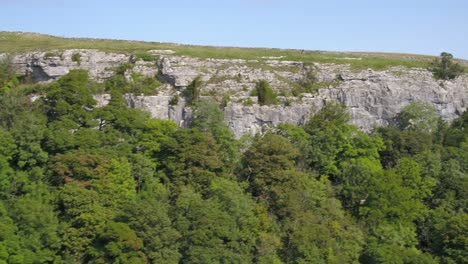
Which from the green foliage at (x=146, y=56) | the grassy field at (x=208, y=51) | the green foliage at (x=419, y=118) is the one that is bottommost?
the green foliage at (x=419, y=118)

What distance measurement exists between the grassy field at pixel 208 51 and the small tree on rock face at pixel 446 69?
52.4 inches

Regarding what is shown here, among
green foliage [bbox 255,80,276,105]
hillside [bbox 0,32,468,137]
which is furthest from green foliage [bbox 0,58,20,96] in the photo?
green foliage [bbox 255,80,276,105]

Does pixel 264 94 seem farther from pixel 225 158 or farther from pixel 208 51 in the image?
pixel 225 158

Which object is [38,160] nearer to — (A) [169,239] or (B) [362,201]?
(A) [169,239]

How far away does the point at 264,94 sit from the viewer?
170 feet

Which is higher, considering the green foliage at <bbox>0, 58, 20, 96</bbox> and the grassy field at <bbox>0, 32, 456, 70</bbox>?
the grassy field at <bbox>0, 32, 456, 70</bbox>

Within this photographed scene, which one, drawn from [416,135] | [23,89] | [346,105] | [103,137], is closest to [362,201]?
[416,135]

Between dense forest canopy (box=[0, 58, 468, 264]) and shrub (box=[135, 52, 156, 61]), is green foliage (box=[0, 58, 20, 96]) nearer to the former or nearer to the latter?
dense forest canopy (box=[0, 58, 468, 264])

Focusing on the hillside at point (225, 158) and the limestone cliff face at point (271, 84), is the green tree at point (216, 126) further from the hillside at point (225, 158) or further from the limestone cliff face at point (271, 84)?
the limestone cliff face at point (271, 84)

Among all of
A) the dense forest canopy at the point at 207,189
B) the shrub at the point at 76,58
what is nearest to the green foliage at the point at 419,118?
the dense forest canopy at the point at 207,189

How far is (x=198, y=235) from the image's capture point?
3538 centimetres

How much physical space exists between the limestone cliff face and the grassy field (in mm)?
1564

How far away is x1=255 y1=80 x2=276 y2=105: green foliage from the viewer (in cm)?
5147

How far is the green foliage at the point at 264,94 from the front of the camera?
169ft
